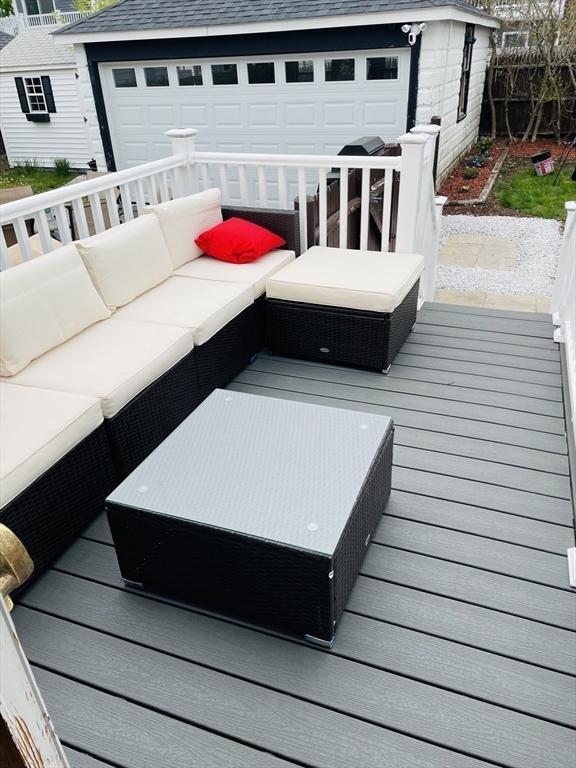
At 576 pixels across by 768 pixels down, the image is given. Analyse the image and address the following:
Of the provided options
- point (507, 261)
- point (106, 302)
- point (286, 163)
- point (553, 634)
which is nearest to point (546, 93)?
point (507, 261)

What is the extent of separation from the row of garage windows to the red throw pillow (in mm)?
4587

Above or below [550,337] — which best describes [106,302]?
above

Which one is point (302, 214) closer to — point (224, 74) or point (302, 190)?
point (302, 190)

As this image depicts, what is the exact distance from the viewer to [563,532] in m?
2.17

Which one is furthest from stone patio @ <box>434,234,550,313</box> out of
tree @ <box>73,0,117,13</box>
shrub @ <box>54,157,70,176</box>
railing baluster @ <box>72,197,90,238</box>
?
tree @ <box>73,0,117,13</box>

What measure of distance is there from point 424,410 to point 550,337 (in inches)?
47.6

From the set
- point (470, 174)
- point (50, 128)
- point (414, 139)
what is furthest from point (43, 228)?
point (50, 128)

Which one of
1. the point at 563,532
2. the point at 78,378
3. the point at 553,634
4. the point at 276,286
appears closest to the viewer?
the point at 553,634

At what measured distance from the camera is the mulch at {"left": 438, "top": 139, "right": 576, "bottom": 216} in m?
8.11

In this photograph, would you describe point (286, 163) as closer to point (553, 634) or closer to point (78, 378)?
point (78, 378)

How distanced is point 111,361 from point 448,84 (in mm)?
7505

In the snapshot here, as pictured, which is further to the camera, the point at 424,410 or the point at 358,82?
the point at 358,82

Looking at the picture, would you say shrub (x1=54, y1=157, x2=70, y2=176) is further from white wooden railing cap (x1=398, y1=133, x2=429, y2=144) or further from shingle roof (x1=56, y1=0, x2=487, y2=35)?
white wooden railing cap (x1=398, y1=133, x2=429, y2=144)

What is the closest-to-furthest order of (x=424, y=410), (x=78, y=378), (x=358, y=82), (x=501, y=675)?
(x=501, y=675) < (x=78, y=378) < (x=424, y=410) < (x=358, y=82)
